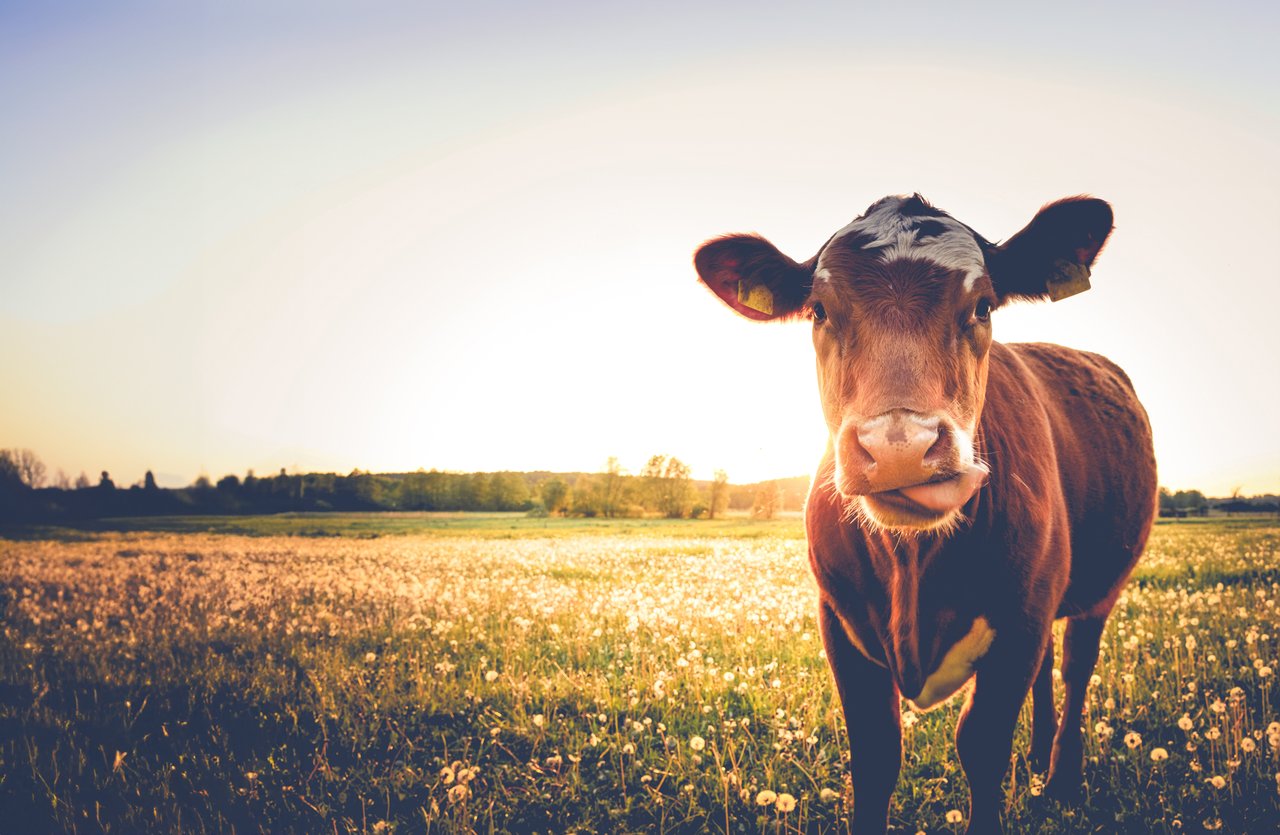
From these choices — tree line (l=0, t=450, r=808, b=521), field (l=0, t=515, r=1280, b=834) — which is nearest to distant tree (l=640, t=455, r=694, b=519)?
tree line (l=0, t=450, r=808, b=521)

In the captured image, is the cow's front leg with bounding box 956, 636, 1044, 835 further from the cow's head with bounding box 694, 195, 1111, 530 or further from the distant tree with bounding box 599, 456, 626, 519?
the distant tree with bounding box 599, 456, 626, 519

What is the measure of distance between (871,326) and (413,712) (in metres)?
4.63

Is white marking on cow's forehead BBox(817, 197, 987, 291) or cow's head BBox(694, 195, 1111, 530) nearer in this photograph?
cow's head BBox(694, 195, 1111, 530)

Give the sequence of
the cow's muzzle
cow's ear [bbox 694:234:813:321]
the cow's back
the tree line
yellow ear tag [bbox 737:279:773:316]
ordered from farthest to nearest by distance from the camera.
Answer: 1. the tree line
2. the cow's back
3. yellow ear tag [bbox 737:279:773:316]
4. cow's ear [bbox 694:234:813:321]
5. the cow's muzzle

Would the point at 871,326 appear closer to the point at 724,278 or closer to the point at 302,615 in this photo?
the point at 724,278

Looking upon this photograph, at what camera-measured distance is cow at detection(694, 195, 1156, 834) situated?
95.1 inches

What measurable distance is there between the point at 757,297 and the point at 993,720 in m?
2.55

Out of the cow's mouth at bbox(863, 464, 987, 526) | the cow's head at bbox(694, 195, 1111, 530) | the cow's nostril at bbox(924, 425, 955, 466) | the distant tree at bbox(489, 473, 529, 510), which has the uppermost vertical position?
the cow's head at bbox(694, 195, 1111, 530)

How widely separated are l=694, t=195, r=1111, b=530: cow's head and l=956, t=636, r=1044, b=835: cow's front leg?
757 millimetres

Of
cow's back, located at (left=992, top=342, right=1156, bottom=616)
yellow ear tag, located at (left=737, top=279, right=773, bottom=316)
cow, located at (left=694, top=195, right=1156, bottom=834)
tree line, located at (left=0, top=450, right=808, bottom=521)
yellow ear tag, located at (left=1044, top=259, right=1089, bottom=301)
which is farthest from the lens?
tree line, located at (left=0, top=450, right=808, bottom=521)

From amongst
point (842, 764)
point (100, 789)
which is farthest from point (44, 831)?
point (842, 764)

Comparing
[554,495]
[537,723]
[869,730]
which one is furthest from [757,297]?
[554,495]

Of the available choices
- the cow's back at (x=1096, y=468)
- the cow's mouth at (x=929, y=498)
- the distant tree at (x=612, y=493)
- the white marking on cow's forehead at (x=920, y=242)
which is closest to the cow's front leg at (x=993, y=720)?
the cow's mouth at (x=929, y=498)

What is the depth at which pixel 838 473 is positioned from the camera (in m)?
2.46
